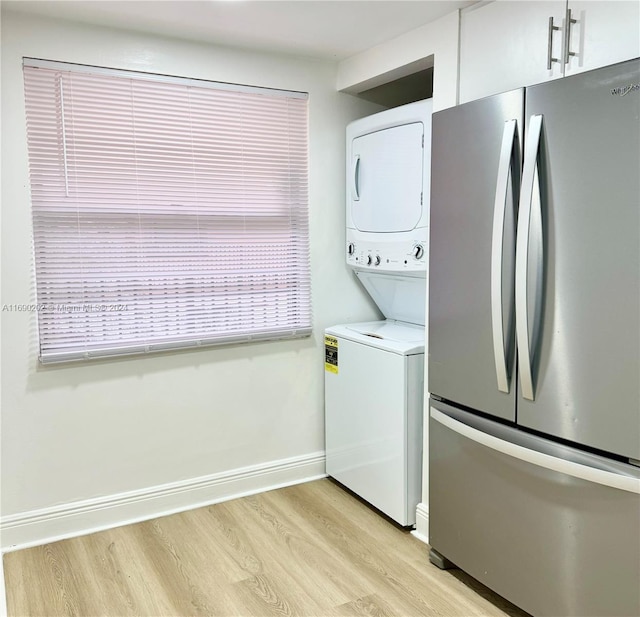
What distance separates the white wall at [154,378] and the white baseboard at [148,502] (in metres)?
0.02

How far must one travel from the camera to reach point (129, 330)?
2.67 meters

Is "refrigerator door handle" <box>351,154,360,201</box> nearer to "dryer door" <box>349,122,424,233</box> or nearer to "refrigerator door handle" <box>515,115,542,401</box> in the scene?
"dryer door" <box>349,122,424,233</box>

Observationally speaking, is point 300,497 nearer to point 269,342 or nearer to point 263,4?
point 269,342

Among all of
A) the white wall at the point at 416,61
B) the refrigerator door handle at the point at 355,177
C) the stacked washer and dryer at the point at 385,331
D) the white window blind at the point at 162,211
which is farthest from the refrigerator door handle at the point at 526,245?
the white window blind at the point at 162,211

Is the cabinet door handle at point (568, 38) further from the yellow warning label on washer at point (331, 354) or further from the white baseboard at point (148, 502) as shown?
the white baseboard at point (148, 502)

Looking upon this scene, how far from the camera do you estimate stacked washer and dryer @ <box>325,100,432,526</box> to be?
259 cm

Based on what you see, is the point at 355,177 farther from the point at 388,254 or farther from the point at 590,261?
the point at 590,261

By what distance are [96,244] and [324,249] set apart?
117cm

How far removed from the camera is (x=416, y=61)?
2.54 metres

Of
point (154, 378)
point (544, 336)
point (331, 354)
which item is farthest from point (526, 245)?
point (154, 378)

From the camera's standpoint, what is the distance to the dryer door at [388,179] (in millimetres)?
2607

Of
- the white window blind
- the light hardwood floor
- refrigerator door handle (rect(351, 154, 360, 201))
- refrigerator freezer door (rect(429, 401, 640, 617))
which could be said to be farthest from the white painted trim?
refrigerator door handle (rect(351, 154, 360, 201))

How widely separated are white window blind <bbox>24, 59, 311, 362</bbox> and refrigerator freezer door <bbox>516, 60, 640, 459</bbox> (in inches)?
58.9

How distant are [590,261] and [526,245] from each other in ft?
0.63
